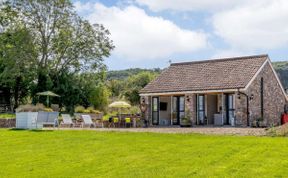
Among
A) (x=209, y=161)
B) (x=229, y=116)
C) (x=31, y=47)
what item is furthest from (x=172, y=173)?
(x=31, y=47)

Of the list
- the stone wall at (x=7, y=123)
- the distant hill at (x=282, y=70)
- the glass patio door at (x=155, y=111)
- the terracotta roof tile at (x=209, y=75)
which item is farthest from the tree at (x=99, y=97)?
the distant hill at (x=282, y=70)

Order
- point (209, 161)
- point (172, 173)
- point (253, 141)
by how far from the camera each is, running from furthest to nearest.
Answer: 1. point (253, 141)
2. point (209, 161)
3. point (172, 173)

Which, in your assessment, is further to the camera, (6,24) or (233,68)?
(6,24)

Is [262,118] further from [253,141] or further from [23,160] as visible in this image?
[23,160]

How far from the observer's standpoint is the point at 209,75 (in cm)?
3045

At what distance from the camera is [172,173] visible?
9570mm

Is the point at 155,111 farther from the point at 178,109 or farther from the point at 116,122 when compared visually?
the point at 116,122

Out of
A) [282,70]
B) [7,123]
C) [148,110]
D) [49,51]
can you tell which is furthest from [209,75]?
[282,70]

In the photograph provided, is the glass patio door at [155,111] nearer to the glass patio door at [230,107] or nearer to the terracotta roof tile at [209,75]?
the terracotta roof tile at [209,75]

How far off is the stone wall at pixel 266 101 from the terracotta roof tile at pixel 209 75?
0.74 metres

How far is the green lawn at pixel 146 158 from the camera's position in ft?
32.1

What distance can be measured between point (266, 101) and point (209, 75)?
4052mm

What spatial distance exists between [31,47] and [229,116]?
860 inches

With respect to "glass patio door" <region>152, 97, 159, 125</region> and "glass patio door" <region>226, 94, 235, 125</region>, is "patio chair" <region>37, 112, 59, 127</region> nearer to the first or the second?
"glass patio door" <region>152, 97, 159, 125</region>
